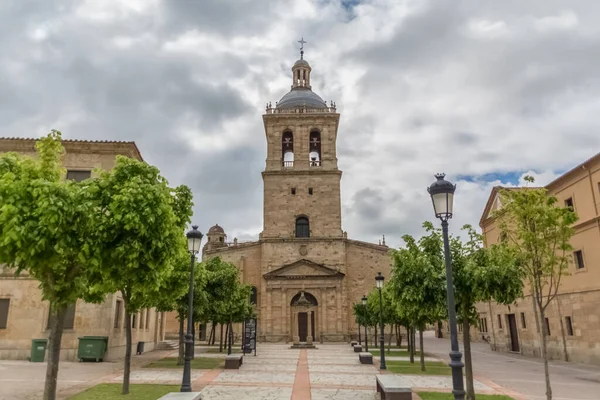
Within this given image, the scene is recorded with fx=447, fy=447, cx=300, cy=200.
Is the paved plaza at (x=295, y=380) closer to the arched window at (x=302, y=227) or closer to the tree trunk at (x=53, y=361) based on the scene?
the tree trunk at (x=53, y=361)

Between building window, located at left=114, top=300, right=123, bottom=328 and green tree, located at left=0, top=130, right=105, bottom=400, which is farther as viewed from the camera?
building window, located at left=114, top=300, right=123, bottom=328

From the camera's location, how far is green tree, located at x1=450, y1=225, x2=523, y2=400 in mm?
10828

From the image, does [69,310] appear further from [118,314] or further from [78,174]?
[78,174]

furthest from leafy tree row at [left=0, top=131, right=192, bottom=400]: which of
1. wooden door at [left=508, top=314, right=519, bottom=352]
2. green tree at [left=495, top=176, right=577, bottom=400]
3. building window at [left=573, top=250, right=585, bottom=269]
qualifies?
wooden door at [left=508, top=314, right=519, bottom=352]

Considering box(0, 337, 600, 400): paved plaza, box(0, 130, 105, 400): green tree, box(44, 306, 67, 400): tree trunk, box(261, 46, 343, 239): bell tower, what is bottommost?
box(0, 337, 600, 400): paved plaza

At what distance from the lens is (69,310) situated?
20.1 m

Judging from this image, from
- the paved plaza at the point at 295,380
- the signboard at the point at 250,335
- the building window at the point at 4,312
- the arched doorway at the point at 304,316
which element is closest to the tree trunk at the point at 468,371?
the paved plaza at the point at 295,380

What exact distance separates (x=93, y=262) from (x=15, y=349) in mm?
16049

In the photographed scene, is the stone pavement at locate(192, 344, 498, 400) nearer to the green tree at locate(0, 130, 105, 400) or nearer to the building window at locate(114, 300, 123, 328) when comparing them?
the green tree at locate(0, 130, 105, 400)

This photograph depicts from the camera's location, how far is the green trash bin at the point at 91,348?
18906 mm

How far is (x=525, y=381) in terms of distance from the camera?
15031 mm

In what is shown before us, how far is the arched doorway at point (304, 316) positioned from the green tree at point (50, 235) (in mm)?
32750

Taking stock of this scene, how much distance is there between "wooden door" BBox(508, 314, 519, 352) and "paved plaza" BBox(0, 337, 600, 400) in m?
7.79

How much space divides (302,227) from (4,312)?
27093 millimetres
